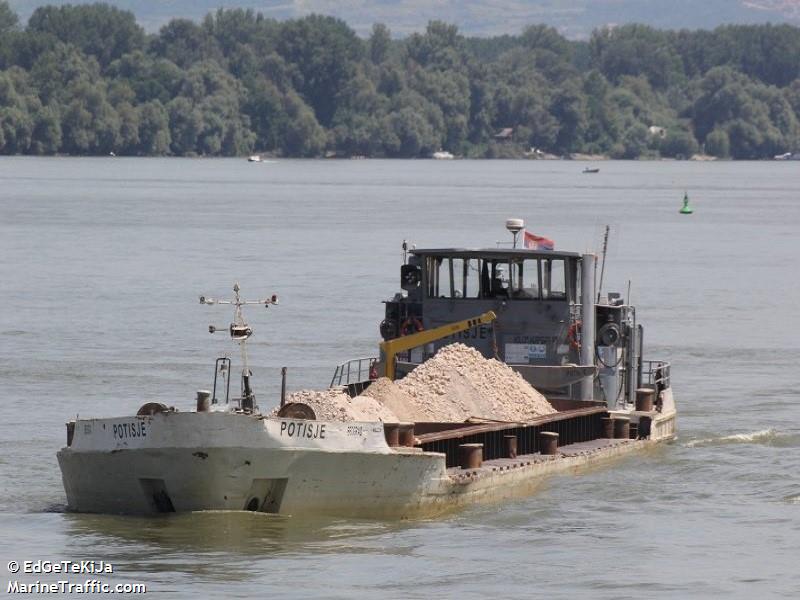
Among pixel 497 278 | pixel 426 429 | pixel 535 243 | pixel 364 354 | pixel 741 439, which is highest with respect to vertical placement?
pixel 535 243

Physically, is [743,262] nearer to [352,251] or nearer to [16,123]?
[352,251]

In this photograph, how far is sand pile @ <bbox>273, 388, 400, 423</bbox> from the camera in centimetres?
2619

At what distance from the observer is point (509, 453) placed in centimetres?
2911

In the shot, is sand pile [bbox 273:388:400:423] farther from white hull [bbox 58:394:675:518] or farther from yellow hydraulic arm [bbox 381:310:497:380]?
yellow hydraulic arm [bbox 381:310:497:380]

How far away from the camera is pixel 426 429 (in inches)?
1108

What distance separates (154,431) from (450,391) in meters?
6.41

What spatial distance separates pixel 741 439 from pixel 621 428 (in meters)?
3.69

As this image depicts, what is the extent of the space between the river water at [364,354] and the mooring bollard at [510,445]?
0.73 metres

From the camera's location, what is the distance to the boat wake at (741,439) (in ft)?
118

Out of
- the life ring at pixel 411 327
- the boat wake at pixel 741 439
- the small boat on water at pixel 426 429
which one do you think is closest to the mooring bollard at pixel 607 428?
the small boat on water at pixel 426 429

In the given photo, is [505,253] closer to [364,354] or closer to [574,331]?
[574,331]

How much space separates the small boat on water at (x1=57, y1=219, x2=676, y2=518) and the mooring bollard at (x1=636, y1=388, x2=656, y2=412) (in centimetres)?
2

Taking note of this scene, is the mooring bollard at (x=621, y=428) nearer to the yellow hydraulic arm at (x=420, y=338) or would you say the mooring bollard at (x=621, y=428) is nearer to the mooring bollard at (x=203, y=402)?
the yellow hydraulic arm at (x=420, y=338)

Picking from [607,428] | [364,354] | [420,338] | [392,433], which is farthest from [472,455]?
[364,354]
